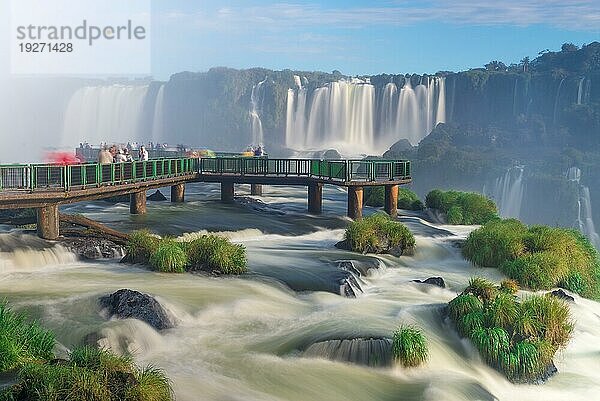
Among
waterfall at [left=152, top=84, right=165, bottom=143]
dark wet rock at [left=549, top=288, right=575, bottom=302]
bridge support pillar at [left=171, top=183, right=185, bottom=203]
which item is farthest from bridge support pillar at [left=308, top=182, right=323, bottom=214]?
waterfall at [left=152, top=84, right=165, bottom=143]

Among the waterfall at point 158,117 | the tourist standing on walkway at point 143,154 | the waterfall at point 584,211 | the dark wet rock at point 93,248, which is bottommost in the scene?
the waterfall at point 584,211

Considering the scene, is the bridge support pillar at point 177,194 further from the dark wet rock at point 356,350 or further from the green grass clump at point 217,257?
the dark wet rock at point 356,350

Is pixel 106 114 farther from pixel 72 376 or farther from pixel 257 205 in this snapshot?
pixel 72 376

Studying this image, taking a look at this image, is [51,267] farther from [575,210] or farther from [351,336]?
[575,210]

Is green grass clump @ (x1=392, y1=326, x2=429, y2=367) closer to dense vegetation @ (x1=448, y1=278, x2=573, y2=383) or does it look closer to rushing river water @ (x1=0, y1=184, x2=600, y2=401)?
rushing river water @ (x1=0, y1=184, x2=600, y2=401)

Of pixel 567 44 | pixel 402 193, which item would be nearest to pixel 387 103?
pixel 567 44

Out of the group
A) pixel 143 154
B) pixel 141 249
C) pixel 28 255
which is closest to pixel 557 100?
pixel 143 154

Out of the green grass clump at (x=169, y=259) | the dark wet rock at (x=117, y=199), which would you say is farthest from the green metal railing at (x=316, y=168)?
the green grass clump at (x=169, y=259)
